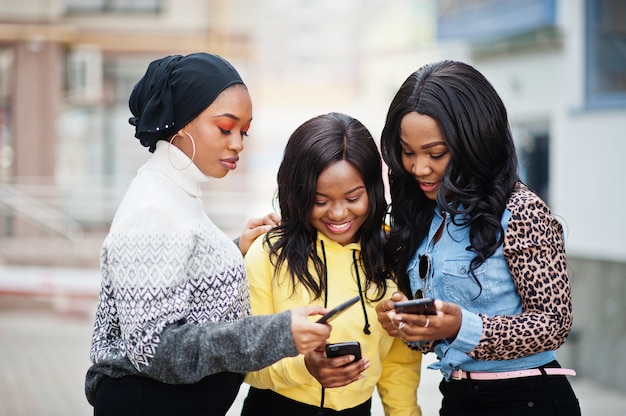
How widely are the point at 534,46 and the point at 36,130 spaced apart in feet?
29.1

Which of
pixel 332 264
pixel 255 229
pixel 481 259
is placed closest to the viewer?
pixel 481 259

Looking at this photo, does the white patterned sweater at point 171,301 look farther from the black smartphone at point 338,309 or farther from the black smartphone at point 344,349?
the black smartphone at point 344,349

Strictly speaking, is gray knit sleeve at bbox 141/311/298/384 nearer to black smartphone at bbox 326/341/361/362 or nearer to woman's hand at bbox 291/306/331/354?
woman's hand at bbox 291/306/331/354

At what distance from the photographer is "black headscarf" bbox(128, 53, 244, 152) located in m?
2.28

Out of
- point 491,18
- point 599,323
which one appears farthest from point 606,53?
point 599,323

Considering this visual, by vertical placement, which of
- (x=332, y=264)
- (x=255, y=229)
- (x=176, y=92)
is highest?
(x=176, y=92)

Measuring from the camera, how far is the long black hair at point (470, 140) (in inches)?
94.3

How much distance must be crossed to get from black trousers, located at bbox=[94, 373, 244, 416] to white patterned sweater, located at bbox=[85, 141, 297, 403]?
40 mm

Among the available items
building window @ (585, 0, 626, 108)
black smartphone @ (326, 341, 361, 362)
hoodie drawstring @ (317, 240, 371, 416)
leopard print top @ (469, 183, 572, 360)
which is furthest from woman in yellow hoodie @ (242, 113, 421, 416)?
building window @ (585, 0, 626, 108)

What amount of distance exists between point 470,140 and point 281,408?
1027 mm

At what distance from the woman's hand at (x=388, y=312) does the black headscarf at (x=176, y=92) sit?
2.44 feet

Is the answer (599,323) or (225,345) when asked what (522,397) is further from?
(599,323)

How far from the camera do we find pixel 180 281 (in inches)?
86.0

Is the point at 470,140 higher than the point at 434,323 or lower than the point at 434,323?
higher
